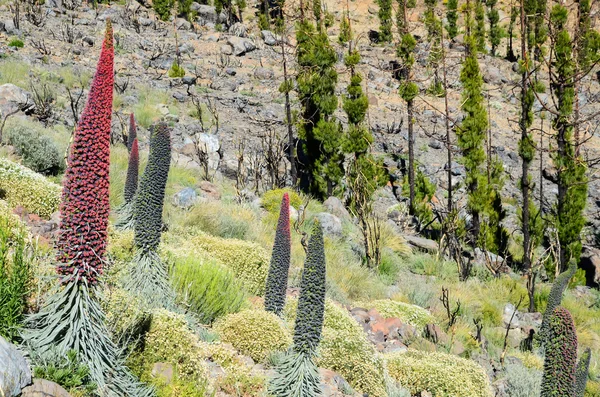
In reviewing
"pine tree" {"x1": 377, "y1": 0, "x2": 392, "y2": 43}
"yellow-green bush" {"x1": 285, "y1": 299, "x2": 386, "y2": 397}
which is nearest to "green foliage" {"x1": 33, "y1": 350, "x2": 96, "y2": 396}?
"yellow-green bush" {"x1": 285, "y1": 299, "x2": 386, "y2": 397}

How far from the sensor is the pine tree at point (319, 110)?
64.8ft

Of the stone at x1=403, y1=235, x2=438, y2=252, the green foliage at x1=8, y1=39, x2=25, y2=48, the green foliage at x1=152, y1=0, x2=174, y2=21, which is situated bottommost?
the stone at x1=403, y1=235, x2=438, y2=252

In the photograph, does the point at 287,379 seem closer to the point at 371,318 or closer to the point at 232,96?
the point at 371,318

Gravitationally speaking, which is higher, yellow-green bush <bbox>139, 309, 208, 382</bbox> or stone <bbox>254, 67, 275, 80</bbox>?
stone <bbox>254, 67, 275, 80</bbox>

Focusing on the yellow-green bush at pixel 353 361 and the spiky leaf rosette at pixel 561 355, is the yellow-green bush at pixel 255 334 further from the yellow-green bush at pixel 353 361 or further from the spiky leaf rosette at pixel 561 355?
the spiky leaf rosette at pixel 561 355

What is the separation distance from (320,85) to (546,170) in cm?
1271

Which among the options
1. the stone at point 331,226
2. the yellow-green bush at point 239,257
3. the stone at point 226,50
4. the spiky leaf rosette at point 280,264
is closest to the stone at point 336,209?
the stone at point 331,226

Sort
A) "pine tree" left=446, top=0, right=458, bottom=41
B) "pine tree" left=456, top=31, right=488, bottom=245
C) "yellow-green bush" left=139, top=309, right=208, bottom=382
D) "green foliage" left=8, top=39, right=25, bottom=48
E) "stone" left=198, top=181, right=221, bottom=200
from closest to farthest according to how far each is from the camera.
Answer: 1. "yellow-green bush" left=139, top=309, right=208, bottom=382
2. "stone" left=198, top=181, right=221, bottom=200
3. "pine tree" left=456, top=31, right=488, bottom=245
4. "green foliage" left=8, top=39, right=25, bottom=48
5. "pine tree" left=446, top=0, right=458, bottom=41

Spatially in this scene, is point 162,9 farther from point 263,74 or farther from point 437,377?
point 437,377

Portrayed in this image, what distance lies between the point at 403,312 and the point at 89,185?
657 centimetres

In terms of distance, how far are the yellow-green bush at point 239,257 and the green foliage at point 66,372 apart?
12.8 feet

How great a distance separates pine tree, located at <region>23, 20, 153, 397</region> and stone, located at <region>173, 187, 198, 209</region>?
714cm

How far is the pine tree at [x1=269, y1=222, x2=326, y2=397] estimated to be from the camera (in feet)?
12.1

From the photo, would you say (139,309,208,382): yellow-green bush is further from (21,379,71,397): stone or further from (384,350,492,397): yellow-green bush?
(384,350,492,397): yellow-green bush
